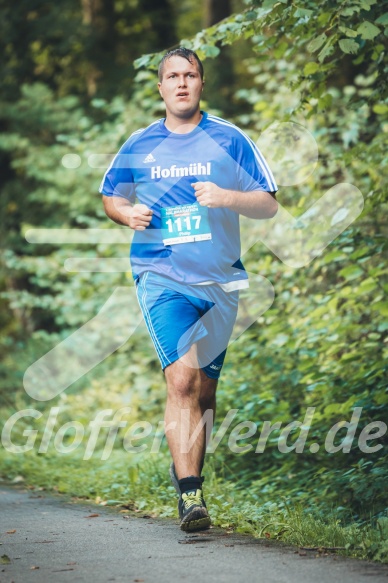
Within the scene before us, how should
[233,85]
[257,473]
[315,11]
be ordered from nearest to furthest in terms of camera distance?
[315,11] → [257,473] → [233,85]

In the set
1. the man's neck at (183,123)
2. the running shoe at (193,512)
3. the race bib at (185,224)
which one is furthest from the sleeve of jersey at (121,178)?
the running shoe at (193,512)

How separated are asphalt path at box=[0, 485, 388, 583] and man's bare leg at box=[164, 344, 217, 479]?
358 mm

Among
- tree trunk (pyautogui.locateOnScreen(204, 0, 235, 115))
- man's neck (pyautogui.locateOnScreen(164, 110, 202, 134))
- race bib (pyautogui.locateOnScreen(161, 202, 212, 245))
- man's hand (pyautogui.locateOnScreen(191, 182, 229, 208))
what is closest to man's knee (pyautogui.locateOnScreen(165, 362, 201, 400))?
race bib (pyautogui.locateOnScreen(161, 202, 212, 245))

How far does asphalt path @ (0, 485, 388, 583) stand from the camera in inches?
152

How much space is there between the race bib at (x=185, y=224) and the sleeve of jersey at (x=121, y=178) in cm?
45

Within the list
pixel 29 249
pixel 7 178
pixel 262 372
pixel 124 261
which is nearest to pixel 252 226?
pixel 262 372

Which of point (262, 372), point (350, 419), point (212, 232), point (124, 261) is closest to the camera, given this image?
point (212, 232)

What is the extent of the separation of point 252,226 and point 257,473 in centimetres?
334

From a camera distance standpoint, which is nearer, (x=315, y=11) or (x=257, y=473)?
(x=315, y=11)

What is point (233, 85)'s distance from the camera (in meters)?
20.7

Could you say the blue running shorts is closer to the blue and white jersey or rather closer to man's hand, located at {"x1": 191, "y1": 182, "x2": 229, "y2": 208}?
the blue and white jersey

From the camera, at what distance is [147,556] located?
14.2ft

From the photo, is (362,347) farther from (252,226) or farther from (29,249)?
(29,249)

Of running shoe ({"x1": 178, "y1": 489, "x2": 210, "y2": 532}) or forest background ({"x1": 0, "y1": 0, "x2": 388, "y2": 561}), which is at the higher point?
forest background ({"x1": 0, "y1": 0, "x2": 388, "y2": 561})
